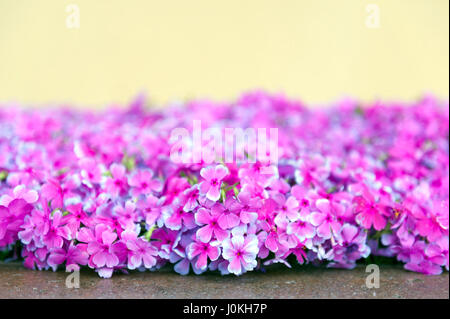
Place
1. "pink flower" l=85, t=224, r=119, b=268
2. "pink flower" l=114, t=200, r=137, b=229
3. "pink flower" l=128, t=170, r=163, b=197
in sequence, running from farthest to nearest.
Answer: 1. "pink flower" l=128, t=170, r=163, b=197
2. "pink flower" l=114, t=200, r=137, b=229
3. "pink flower" l=85, t=224, r=119, b=268

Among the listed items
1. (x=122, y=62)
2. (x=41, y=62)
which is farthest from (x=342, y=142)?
(x=41, y=62)

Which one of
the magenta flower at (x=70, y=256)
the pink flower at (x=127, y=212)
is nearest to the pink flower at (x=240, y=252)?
the pink flower at (x=127, y=212)

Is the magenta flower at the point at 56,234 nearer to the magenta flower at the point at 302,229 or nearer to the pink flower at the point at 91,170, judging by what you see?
the pink flower at the point at 91,170

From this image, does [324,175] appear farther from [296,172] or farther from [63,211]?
[63,211]

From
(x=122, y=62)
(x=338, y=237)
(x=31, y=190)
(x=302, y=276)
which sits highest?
(x=122, y=62)

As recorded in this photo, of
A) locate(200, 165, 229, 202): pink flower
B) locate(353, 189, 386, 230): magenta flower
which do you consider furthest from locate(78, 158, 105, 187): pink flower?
locate(353, 189, 386, 230): magenta flower

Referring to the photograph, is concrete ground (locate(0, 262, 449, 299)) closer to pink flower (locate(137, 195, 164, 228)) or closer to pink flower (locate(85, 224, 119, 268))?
pink flower (locate(85, 224, 119, 268))

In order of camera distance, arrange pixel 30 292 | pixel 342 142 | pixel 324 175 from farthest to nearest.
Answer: pixel 342 142
pixel 324 175
pixel 30 292
